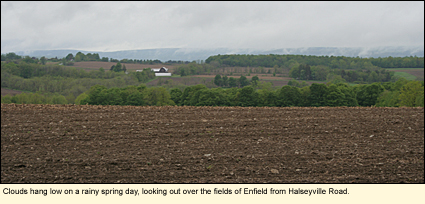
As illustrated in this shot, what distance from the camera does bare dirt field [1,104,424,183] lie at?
22.5 feet

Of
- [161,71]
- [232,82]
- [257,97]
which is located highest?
[161,71]

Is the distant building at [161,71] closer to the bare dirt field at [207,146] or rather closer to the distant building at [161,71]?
the distant building at [161,71]

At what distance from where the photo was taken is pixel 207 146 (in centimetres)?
840

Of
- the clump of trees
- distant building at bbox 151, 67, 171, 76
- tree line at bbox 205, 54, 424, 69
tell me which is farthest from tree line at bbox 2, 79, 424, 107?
tree line at bbox 205, 54, 424, 69

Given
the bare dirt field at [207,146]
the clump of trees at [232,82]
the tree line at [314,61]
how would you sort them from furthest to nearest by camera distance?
1. the tree line at [314,61]
2. the clump of trees at [232,82]
3. the bare dirt field at [207,146]

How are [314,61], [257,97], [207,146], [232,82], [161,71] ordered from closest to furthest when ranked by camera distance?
[207,146] < [257,97] < [232,82] < [161,71] < [314,61]

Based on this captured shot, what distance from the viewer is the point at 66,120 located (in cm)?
1064

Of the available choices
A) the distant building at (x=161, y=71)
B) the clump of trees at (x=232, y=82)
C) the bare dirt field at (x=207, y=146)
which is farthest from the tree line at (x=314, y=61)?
the bare dirt field at (x=207, y=146)

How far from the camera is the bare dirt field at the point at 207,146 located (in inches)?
270

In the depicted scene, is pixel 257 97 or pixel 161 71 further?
pixel 161 71

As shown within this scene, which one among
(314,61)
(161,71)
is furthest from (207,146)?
(314,61)

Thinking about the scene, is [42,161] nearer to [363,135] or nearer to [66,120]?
[66,120]

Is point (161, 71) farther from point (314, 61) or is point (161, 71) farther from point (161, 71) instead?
point (314, 61)

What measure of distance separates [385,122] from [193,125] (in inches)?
303
